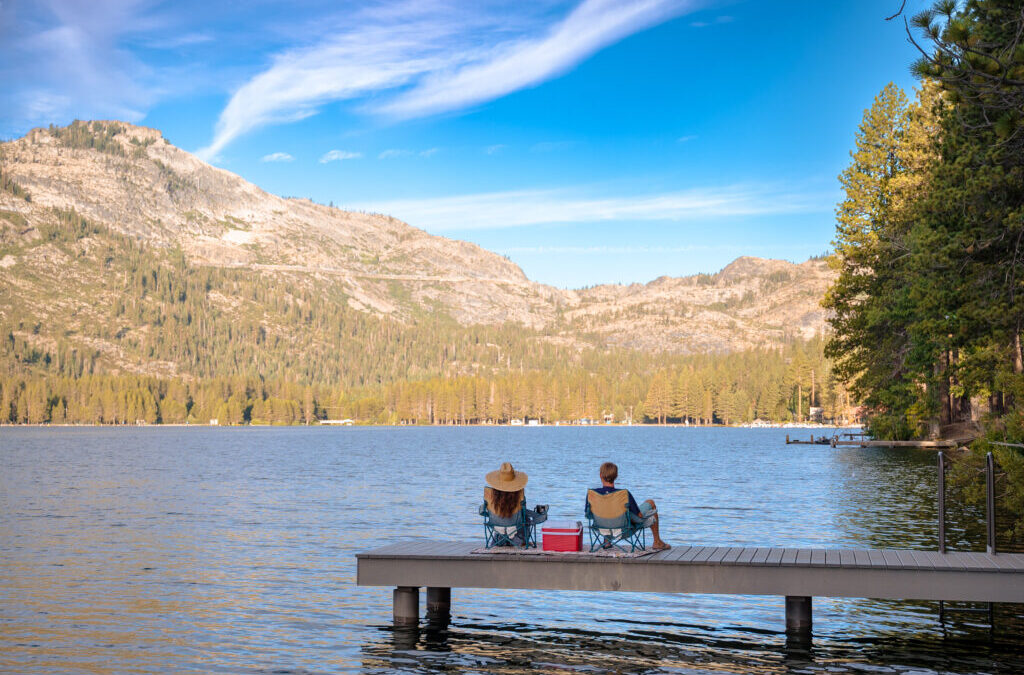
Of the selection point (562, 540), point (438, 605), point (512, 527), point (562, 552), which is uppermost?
point (512, 527)

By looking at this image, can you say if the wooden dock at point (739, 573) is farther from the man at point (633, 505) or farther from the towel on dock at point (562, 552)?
the man at point (633, 505)

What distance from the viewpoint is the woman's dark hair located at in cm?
1739

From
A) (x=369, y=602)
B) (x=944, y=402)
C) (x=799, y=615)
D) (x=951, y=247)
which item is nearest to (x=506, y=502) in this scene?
(x=369, y=602)

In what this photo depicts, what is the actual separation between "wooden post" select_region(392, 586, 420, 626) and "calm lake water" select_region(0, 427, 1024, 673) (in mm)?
411

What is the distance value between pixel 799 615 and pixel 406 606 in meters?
6.92

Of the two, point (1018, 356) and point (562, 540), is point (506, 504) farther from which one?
point (1018, 356)

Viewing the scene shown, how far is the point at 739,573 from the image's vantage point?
16.1m

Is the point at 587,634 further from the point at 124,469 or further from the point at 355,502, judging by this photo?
the point at 124,469

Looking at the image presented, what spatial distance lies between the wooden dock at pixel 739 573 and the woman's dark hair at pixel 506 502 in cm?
91

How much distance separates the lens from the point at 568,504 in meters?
45.1

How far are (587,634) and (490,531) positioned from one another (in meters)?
2.54

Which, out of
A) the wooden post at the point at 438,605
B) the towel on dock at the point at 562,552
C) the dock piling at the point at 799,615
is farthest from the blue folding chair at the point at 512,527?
the dock piling at the point at 799,615

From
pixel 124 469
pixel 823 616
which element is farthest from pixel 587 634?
pixel 124 469

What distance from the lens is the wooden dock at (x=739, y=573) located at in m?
15.6
